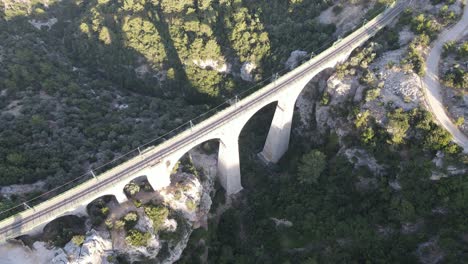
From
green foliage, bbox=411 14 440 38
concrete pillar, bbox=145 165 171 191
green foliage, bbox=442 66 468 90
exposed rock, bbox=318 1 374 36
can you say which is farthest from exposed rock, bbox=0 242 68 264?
green foliage, bbox=411 14 440 38

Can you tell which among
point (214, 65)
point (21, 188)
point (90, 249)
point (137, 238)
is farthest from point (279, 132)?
point (21, 188)

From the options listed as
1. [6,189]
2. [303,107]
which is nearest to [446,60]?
[303,107]

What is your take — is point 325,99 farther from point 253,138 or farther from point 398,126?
point 253,138

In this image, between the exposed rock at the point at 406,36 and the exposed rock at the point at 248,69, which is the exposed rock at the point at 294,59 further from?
the exposed rock at the point at 406,36

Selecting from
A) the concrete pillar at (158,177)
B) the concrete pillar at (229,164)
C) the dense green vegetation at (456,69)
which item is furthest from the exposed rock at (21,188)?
the dense green vegetation at (456,69)

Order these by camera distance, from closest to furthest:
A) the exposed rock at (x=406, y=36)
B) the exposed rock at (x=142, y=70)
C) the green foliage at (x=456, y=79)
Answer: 1. the green foliage at (x=456, y=79)
2. the exposed rock at (x=406, y=36)
3. the exposed rock at (x=142, y=70)

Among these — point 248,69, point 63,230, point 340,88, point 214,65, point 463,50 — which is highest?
point 214,65
